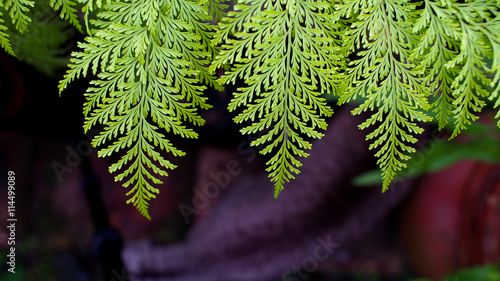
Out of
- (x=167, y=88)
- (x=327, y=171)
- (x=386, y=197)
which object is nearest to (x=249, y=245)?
(x=327, y=171)

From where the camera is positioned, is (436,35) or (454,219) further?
(454,219)

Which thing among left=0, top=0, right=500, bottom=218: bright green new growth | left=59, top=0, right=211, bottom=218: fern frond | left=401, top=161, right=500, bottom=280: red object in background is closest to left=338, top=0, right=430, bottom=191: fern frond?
left=0, top=0, right=500, bottom=218: bright green new growth

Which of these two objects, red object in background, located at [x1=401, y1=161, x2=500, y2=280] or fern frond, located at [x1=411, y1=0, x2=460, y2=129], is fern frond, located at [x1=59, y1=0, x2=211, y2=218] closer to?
fern frond, located at [x1=411, y1=0, x2=460, y2=129]

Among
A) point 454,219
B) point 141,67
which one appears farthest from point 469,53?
point 454,219

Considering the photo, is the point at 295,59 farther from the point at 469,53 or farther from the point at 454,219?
the point at 454,219

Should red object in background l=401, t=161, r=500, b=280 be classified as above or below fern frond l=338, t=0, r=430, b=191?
below

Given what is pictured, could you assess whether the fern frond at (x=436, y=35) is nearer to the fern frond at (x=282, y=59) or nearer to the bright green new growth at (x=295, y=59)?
the bright green new growth at (x=295, y=59)

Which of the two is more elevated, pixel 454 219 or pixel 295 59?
pixel 295 59

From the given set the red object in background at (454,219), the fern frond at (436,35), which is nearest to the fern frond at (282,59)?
the fern frond at (436,35)
